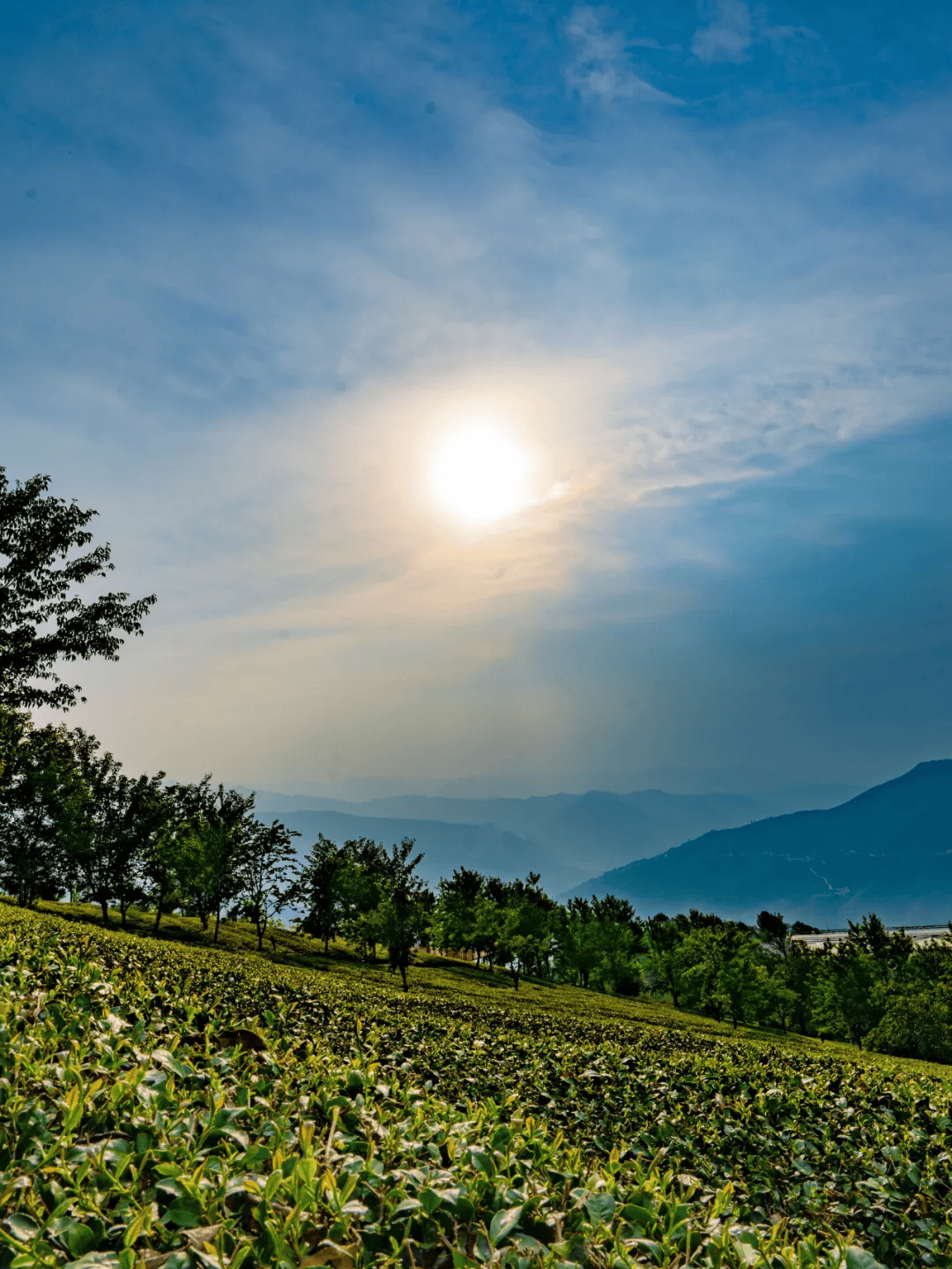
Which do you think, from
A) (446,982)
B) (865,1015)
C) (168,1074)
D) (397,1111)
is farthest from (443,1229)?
(865,1015)

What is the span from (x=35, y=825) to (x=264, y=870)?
61.0 feet

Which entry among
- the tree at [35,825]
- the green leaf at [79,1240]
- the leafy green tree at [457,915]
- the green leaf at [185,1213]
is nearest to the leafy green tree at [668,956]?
the leafy green tree at [457,915]

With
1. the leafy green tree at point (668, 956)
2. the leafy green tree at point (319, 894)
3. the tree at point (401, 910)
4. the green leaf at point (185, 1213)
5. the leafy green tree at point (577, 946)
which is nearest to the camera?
the green leaf at point (185, 1213)

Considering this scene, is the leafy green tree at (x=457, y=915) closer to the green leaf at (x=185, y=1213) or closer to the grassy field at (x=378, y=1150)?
the grassy field at (x=378, y=1150)

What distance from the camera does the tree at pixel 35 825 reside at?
53956 millimetres

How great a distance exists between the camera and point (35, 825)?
5941 cm

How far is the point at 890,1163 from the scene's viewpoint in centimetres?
796

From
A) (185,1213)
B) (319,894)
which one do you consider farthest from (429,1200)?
(319,894)

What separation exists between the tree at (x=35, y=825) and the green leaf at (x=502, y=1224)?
51.7 m

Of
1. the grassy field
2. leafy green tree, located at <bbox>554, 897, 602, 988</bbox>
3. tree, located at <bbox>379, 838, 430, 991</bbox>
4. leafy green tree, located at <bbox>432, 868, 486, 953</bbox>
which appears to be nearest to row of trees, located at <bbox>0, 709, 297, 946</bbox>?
tree, located at <bbox>379, 838, 430, 991</bbox>

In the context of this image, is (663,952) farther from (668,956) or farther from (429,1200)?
(429,1200)

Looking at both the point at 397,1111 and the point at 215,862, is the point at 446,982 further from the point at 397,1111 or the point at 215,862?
the point at 397,1111

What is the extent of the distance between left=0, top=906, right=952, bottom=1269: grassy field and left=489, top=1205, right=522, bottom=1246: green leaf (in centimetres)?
1

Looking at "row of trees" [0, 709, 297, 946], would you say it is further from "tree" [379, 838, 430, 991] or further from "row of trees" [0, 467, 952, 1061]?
"tree" [379, 838, 430, 991]
